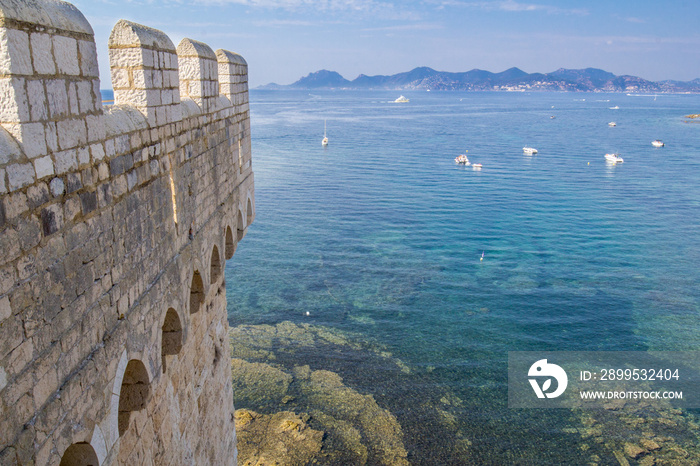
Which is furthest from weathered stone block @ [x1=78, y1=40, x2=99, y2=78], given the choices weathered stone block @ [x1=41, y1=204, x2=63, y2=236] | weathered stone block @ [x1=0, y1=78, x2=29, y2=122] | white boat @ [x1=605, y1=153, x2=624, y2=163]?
white boat @ [x1=605, y1=153, x2=624, y2=163]

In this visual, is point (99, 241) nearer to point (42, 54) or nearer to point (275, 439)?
point (42, 54)

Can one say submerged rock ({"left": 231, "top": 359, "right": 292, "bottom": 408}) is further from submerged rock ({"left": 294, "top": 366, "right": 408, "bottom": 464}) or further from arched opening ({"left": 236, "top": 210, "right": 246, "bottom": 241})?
arched opening ({"left": 236, "top": 210, "right": 246, "bottom": 241})

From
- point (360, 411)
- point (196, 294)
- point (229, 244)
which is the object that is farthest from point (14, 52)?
point (360, 411)

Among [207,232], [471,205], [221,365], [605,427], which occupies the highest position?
[207,232]

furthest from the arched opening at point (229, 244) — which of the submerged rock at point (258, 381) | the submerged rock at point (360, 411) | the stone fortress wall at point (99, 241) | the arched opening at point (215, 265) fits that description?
the submerged rock at point (258, 381)

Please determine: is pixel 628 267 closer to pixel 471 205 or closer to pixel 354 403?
pixel 471 205

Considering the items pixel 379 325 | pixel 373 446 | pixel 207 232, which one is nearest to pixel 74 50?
pixel 207 232

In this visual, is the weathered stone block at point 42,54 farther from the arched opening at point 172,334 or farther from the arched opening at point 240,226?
→ the arched opening at point 240,226

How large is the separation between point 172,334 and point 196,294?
56.7 inches

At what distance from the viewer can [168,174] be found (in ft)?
20.2

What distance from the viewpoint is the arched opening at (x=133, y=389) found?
523 centimetres

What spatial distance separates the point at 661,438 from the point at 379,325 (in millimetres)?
12573

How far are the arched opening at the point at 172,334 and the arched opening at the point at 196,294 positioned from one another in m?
1.23

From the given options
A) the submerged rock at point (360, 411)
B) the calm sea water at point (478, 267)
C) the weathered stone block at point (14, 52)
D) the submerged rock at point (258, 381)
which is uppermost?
the weathered stone block at point (14, 52)
